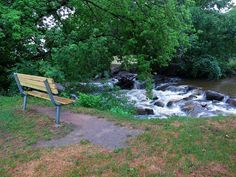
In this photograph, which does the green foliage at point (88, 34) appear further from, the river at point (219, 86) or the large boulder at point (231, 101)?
the river at point (219, 86)

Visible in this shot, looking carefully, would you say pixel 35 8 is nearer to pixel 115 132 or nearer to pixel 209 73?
Result: pixel 115 132

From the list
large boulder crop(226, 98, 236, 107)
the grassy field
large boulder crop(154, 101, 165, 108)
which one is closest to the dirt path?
the grassy field

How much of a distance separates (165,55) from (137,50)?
108cm

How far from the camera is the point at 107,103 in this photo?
9266 mm

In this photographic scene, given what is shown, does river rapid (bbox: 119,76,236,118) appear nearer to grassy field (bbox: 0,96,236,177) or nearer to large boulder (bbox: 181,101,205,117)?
large boulder (bbox: 181,101,205,117)

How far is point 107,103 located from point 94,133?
3982mm

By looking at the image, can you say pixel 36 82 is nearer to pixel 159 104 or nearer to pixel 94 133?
pixel 94 133

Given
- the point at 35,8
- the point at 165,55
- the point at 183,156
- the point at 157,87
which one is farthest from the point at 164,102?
the point at 183,156

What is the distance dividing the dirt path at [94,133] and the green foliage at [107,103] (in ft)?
5.46

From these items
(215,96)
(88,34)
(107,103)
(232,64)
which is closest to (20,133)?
(107,103)

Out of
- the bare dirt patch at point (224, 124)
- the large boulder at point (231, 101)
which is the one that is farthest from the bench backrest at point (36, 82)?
the large boulder at point (231, 101)

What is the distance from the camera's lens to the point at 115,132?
5309mm

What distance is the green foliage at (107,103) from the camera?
27.2 feet

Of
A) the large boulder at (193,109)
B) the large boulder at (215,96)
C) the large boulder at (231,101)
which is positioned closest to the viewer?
the large boulder at (193,109)
